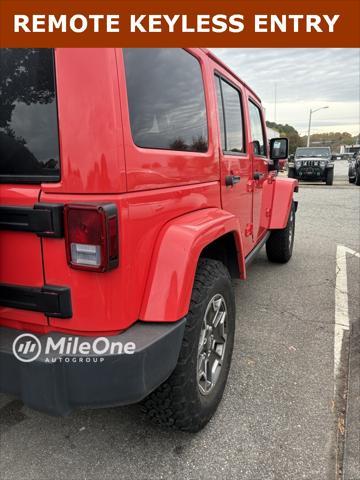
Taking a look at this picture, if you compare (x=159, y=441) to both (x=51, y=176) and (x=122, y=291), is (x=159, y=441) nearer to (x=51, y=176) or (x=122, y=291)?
(x=122, y=291)

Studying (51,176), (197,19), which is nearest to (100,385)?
(51,176)

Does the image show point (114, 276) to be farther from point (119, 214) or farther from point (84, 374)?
point (84, 374)

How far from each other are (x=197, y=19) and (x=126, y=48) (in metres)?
0.50

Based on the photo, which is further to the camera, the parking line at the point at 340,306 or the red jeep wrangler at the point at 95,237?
the parking line at the point at 340,306

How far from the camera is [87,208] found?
Answer: 1.41 meters

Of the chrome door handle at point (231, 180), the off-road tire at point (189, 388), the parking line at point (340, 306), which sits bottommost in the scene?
the parking line at point (340, 306)

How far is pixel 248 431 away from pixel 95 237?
4.74 ft

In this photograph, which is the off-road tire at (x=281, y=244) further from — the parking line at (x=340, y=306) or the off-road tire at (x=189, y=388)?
the off-road tire at (x=189, y=388)

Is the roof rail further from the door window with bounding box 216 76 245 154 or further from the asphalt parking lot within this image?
the asphalt parking lot

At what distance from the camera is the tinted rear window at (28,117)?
1.48m

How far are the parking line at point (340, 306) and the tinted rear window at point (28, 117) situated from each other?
90.2 inches

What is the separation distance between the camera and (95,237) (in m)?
1.43

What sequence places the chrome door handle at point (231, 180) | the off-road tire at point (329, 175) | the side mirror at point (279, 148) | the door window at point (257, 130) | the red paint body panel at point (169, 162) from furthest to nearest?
the off-road tire at point (329, 175) < the side mirror at point (279, 148) < the door window at point (257, 130) < the chrome door handle at point (231, 180) < the red paint body panel at point (169, 162)

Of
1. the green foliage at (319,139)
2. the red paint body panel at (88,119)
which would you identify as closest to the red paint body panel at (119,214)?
the red paint body panel at (88,119)
